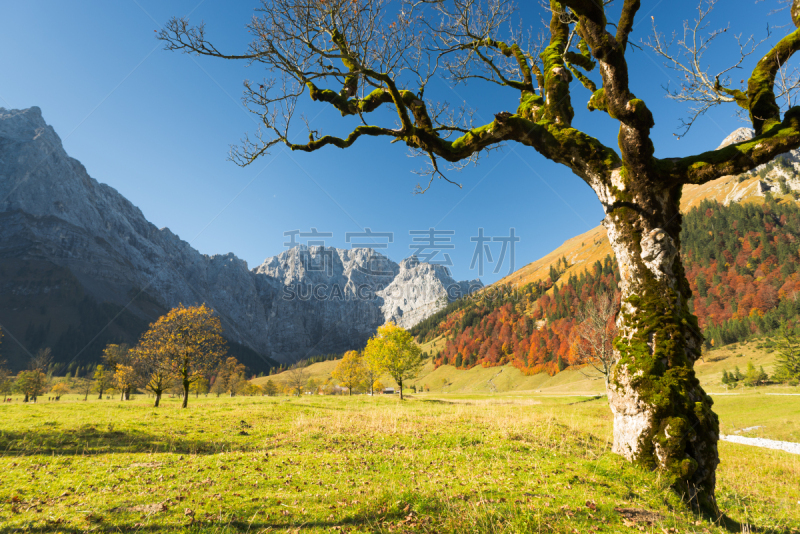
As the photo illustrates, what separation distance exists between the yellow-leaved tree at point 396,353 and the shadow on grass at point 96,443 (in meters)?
36.8

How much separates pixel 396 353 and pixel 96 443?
39.1m

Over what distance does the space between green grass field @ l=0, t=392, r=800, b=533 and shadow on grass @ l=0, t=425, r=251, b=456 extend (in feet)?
0.25

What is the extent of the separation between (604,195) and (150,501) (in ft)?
37.4

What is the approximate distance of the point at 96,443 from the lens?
12.2m

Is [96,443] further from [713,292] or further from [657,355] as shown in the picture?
[713,292]

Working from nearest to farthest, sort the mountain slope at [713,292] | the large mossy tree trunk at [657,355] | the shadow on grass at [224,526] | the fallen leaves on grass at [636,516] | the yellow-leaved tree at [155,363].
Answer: the shadow on grass at [224,526] → the fallen leaves on grass at [636,516] → the large mossy tree trunk at [657,355] → the yellow-leaved tree at [155,363] → the mountain slope at [713,292]

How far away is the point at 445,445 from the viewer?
10.8 metres

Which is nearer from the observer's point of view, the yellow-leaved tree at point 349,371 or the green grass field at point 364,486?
the green grass field at point 364,486

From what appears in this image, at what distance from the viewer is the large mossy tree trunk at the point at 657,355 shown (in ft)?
19.2

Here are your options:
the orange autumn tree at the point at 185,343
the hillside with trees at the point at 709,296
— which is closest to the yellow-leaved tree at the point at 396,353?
the orange autumn tree at the point at 185,343

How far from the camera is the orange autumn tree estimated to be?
30.4m

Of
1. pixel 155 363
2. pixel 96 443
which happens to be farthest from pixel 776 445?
pixel 155 363

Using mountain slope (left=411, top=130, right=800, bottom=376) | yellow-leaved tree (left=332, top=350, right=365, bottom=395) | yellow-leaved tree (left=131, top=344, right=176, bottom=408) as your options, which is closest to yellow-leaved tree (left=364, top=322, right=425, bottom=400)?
yellow-leaved tree (left=332, top=350, right=365, bottom=395)

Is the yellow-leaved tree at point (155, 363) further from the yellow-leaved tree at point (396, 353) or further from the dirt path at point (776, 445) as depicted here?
the dirt path at point (776, 445)
